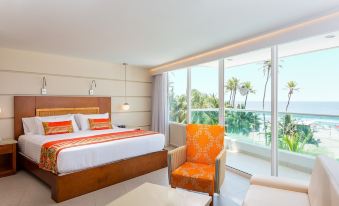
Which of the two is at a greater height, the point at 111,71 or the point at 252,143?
the point at 111,71

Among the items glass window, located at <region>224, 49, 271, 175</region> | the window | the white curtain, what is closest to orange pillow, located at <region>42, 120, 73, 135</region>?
the white curtain

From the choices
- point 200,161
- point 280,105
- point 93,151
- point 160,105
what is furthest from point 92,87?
point 280,105

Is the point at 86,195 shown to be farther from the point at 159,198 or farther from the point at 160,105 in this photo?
the point at 160,105

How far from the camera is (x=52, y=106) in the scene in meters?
4.42

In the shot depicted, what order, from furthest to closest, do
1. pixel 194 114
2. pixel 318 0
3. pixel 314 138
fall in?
pixel 194 114, pixel 314 138, pixel 318 0

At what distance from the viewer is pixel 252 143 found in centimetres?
434

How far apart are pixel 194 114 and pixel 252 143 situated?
1594 mm

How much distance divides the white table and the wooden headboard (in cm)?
330

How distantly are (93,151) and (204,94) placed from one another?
3031 millimetres

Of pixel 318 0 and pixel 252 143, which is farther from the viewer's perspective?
pixel 252 143

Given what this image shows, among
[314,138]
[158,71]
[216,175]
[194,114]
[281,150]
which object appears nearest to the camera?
[216,175]

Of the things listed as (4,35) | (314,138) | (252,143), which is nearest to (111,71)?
(4,35)

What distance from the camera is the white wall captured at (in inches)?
154

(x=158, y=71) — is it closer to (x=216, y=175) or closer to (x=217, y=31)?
(x=217, y=31)
